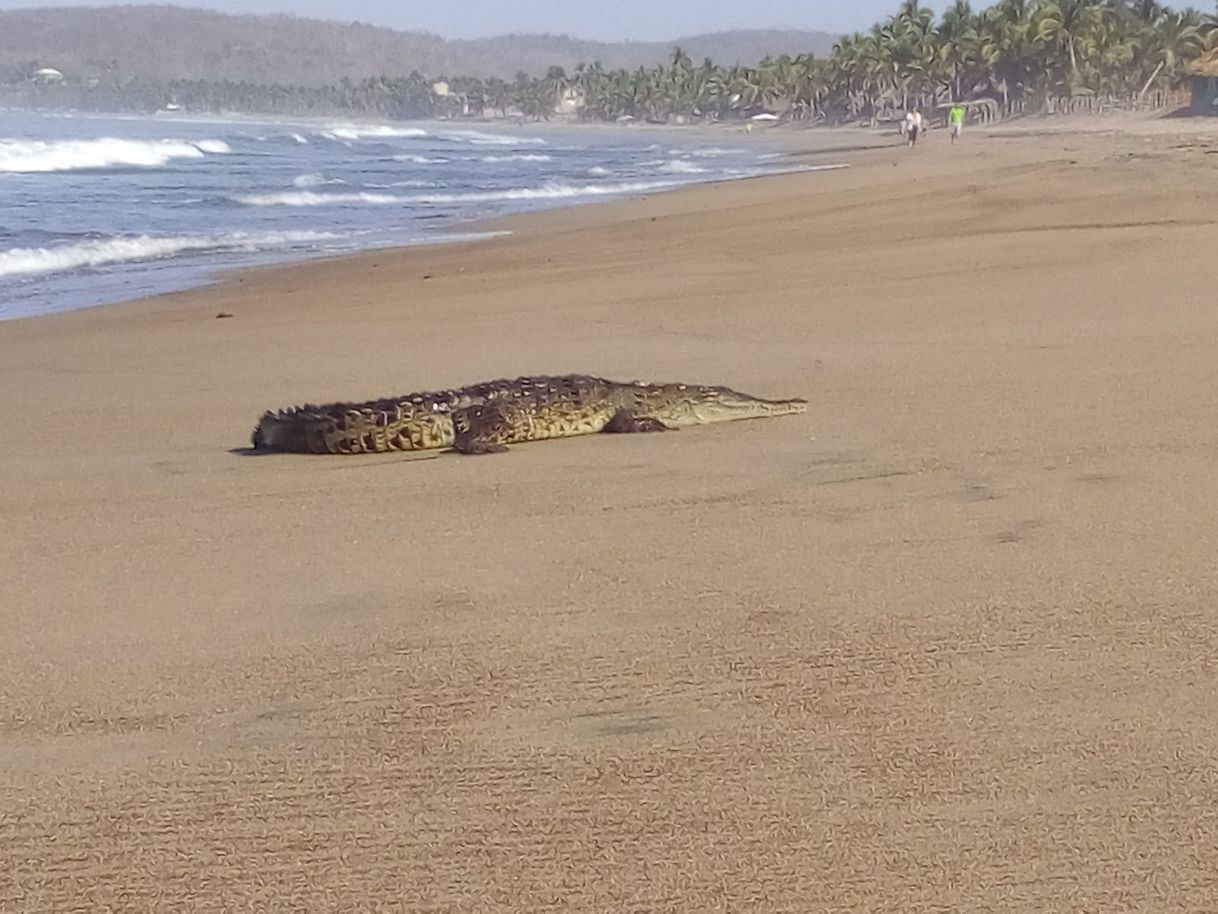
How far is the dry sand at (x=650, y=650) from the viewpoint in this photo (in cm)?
284

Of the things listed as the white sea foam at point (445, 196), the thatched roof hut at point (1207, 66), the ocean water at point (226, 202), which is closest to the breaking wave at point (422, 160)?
the ocean water at point (226, 202)

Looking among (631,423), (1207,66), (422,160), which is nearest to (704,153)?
(422,160)

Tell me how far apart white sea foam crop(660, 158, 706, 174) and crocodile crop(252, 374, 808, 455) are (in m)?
37.2

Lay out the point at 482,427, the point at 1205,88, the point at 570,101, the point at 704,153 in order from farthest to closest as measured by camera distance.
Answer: the point at 570,101
the point at 1205,88
the point at 704,153
the point at 482,427

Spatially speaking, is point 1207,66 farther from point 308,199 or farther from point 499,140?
point 308,199

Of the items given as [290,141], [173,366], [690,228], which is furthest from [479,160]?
[173,366]

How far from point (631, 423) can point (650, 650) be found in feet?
10.8

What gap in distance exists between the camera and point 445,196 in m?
32.8

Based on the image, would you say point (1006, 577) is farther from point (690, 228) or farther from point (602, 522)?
point (690, 228)

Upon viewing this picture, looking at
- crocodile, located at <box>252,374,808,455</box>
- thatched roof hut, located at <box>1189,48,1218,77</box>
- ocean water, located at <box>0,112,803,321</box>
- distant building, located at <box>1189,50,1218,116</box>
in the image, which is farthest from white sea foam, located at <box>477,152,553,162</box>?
crocodile, located at <box>252,374,808,455</box>

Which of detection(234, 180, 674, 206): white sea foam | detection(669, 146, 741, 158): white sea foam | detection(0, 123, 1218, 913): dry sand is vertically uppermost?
detection(0, 123, 1218, 913): dry sand

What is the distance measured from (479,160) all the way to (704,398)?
49.2 metres

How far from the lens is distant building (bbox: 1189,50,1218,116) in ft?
246

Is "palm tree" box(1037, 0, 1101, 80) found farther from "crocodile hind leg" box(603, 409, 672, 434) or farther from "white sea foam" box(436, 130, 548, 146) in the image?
"crocodile hind leg" box(603, 409, 672, 434)
